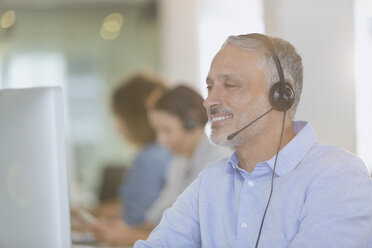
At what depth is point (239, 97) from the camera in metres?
1.48

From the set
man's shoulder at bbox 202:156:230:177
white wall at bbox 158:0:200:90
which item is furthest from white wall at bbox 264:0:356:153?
white wall at bbox 158:0:200:90

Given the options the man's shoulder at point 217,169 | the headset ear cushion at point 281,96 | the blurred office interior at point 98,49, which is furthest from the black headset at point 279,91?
the blurred office interior at point 98,49

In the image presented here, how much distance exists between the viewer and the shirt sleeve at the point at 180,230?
1.53 m

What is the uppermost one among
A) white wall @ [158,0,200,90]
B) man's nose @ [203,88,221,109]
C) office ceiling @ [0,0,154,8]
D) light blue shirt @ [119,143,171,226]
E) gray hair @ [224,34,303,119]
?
office ceiling @ [0,0,154,8]

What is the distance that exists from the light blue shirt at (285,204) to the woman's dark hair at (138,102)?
1.61 meters

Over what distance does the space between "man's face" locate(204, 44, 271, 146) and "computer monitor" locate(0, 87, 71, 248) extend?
0.45 m

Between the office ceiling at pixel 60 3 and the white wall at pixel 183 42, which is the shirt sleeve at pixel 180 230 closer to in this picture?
the white wall at pixel 183 42

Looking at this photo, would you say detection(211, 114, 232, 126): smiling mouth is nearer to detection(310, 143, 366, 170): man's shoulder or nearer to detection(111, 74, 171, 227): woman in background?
detection(310, 143, 366, 170): man's shoulder

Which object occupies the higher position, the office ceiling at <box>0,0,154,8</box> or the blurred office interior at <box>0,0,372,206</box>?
the office ceiling at <box>0,0,154,8</box>

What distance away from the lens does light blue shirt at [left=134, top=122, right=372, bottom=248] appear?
4.00 ft

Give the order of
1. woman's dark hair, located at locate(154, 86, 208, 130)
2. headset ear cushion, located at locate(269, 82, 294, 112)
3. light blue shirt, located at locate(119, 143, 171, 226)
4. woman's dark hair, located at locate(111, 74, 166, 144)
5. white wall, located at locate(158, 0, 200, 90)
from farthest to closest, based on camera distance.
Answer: white wall, located at locate(158, 0, 200, 90) < woman's dark hair, located at locate(111, 74, 166, 144) < light blue shirt, located at locate(119, 143, 171, 226) < woman's dark hair, located at locate(154, 86, 208, 130) < headset ear cushion, located at locate(269, 82, 294, 112)

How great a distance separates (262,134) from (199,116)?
948 millimetres

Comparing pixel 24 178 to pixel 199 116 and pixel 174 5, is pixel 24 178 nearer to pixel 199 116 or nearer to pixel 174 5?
pixel 199 116

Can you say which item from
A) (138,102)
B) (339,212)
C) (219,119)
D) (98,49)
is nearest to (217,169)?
(219,119)
